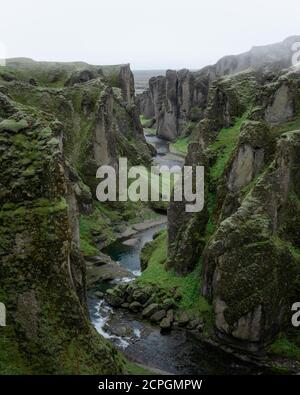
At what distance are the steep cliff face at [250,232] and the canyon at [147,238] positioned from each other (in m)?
0.11

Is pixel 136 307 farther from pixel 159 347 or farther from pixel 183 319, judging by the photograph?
pixel 159 347

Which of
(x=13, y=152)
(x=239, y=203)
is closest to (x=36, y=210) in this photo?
(x=13, y=152)

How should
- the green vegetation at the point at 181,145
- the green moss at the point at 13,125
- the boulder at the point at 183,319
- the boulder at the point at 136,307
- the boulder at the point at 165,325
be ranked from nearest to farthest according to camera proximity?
the green moss at the point at 13,125, the boulder at the point at 165,325, the boulder at the point at 183,319, the boulder at the point at 136,307, the green vegetation at the point at 181,145

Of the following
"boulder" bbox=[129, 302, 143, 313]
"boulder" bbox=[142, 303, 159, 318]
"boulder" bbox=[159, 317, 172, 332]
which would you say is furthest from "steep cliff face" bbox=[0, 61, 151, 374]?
"boulder" bbox=[129, 302, 143, 313]

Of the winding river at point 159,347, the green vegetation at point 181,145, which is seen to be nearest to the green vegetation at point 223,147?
the winding river at point 159,347

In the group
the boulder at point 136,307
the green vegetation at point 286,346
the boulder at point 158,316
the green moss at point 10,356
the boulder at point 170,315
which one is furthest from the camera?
the boulder at point 136,307

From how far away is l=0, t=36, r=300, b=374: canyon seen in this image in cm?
3253

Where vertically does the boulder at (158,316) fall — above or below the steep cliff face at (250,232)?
below

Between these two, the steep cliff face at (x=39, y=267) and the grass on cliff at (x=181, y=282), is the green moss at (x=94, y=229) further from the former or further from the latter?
the steep cliff face at (x=39, y=267)

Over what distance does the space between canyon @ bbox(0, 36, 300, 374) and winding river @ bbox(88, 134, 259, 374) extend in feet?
1.00

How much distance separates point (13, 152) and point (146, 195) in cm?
6904

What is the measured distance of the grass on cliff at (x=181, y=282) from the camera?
5697cm

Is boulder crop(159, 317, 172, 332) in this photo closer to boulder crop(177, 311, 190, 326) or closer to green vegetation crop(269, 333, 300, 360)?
boulder crop(177, 311, 190, 326)
